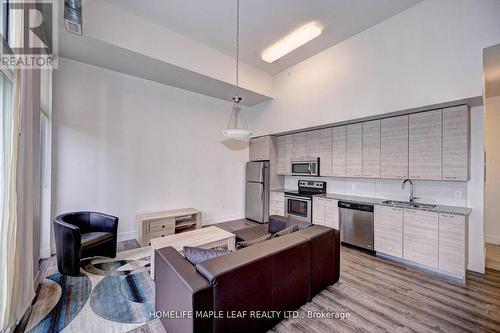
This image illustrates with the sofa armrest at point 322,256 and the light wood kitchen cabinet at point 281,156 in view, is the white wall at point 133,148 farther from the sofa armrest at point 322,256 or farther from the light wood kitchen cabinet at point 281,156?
the sofa armrest at point 322,256

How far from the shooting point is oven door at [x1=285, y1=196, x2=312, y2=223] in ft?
15.0

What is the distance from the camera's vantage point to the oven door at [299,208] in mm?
4578

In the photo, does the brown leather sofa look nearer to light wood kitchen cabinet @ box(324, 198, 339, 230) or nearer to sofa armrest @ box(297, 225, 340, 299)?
sofa armrest @ box(297, 225, 340, 299)

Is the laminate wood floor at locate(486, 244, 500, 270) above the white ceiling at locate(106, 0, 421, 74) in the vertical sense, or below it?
below

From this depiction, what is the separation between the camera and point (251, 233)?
320 centimetres

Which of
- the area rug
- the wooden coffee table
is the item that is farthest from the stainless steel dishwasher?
the area rug

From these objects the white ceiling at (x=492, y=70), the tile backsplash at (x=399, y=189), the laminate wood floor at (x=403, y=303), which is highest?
the white ceiling at (x=492, y=70)

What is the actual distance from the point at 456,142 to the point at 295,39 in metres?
2.77

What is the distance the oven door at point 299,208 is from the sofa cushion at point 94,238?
356 centimetres

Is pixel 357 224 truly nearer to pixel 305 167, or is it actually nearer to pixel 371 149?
pixel 371 149

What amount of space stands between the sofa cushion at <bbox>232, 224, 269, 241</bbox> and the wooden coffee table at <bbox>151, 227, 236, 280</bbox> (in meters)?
0.13

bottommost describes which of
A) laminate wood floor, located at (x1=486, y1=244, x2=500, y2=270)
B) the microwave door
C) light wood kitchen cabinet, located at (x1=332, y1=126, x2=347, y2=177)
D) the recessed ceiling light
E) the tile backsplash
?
laminate wood floor, located at (x1=486, y1=244, x2=500, y2=270)

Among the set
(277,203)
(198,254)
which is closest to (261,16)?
(198,254)

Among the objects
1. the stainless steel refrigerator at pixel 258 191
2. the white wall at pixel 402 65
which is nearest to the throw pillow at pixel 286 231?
the white wall at pixel 402 65
